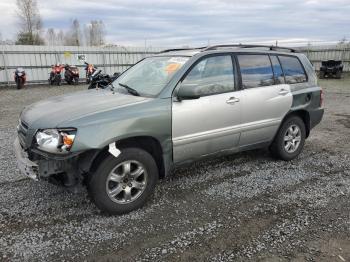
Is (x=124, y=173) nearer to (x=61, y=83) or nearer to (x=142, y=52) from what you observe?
(x=61, y=83)

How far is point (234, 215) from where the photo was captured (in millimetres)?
3688

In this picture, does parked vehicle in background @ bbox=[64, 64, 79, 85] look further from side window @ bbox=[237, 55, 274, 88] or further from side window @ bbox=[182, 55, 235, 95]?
side window @ bbox=[182, 55, 235, 95]

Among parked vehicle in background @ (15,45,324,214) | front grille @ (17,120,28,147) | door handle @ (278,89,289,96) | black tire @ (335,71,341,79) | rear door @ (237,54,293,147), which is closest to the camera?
parked vehicle in background @ (15,45,324,214)

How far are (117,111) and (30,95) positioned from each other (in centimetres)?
1208

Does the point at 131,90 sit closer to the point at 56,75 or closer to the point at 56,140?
the point at 56,140

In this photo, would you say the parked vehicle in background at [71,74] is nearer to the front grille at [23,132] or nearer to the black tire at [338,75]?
the front grille at [23,132]

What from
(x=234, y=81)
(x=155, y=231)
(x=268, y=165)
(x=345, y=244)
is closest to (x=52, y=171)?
(x=155, y=231)

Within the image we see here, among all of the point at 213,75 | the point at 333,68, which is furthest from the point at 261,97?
the point at 333,68

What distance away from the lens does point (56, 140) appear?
10.8 feet

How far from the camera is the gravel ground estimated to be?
9.97 ft

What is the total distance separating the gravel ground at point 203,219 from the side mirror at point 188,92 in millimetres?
1212

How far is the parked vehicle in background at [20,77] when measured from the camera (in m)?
16.2

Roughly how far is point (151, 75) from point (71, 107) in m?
1.19

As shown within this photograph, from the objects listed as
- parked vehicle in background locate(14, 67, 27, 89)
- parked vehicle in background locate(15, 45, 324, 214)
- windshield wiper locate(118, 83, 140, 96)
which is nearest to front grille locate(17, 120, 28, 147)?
parked vehicle in background locate(15, 45, 324, 214)
